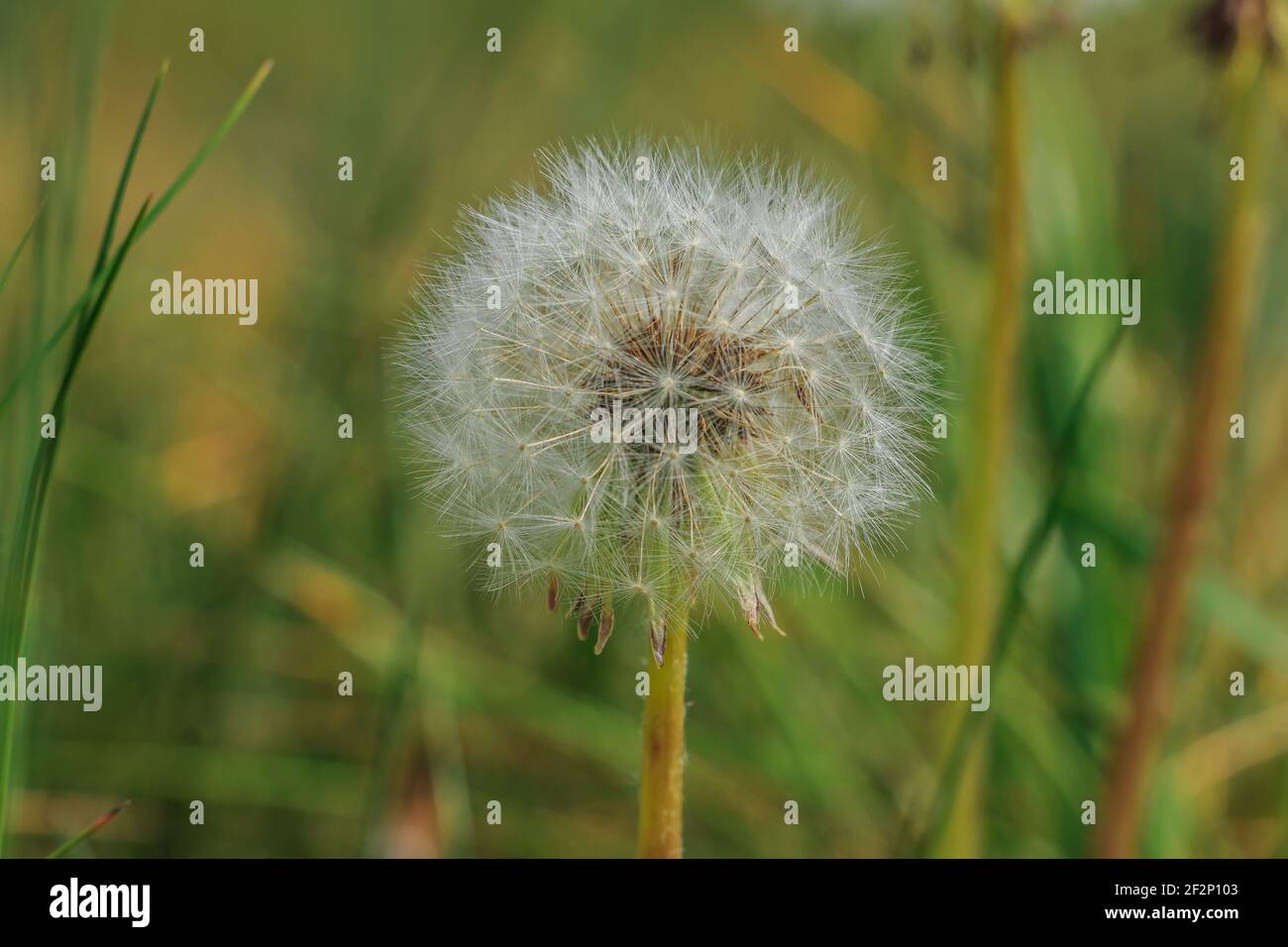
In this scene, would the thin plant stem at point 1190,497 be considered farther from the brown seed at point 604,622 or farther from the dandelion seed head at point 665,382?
the brown seed at point 604,622

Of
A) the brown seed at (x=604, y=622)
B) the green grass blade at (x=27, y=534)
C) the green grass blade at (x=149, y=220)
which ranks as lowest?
the brown seed at (x=604, y=622)

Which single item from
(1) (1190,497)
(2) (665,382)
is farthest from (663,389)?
(1) (1190,497)

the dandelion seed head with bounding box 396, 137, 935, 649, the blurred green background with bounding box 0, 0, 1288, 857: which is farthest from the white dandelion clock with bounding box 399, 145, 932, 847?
the blurred green background with bounding box 0, 0, 1288, 857

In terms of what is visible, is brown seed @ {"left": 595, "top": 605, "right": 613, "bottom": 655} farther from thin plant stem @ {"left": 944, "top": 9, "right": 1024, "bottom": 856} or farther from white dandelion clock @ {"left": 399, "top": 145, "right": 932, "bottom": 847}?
thin plant stem @ {"left": 944, "top": 9, "right": 1024, "bottom": 856}

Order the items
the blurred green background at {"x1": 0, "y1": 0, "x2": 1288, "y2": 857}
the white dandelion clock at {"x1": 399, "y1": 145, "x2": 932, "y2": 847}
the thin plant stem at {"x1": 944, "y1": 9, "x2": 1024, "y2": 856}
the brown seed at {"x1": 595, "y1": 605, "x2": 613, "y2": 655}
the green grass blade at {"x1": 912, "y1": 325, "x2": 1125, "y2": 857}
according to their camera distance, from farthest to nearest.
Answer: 1. the blurred green background at {"x1": 0, "y1": 0, "x2": 1288, "y2": 857}
2. the thin plant stem at {"x1": 944, "y1": 9, "x2": 1024, "y2": 856}
3. the green grass blade at {"x1": 912, "y1": 325, "x2": 1125, "y2": 857}
4. the white dandelion clock at {"x1": 399, "y1": 145, "x2": 932, "y2": 847}
5. the brown seed at {"x1": 595, "y1": 605, "x2": 613, "y2": 655}

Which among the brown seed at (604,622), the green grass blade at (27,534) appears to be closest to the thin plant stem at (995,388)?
the brown seed at (604,622)

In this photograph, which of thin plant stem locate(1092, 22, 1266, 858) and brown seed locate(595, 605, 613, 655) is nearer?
brown seed locate(595, 605, 613, 655)

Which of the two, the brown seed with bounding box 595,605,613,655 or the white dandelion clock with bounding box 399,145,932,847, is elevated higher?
the white dandelion clock with bounding box 399,145,932,847
